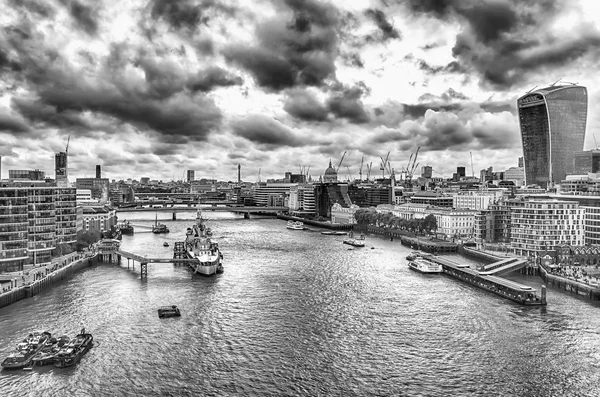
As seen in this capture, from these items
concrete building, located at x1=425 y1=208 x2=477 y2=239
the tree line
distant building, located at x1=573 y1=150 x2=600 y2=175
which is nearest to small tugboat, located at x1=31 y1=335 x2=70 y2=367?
concrete building, located at x1=425 y1=208 x2=477 y2=239

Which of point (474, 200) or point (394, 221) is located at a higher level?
point (474, 200)

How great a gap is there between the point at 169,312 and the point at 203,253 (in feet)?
66.1

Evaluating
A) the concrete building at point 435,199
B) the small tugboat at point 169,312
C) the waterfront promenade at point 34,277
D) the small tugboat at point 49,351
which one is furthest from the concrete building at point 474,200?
the small tugboat at point 49,351

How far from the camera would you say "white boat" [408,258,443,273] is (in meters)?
55.5

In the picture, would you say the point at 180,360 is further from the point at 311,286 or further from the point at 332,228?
the point at 332,228

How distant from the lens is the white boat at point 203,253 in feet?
175

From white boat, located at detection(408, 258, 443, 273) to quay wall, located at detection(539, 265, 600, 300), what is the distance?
10424 millimetres

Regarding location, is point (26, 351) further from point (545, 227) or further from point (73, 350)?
point (545, 227)

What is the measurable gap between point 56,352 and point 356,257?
44.3 meters

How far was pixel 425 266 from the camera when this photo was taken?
55938 mm

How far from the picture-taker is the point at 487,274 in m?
50.2

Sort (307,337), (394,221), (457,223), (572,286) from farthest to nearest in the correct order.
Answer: (394,221) < (457,223) < (572,286) < (307,337)

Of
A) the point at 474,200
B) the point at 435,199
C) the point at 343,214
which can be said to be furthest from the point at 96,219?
the point at 474,200

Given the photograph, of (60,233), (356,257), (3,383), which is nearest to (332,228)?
(356,257)
